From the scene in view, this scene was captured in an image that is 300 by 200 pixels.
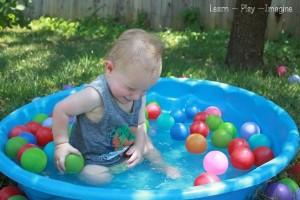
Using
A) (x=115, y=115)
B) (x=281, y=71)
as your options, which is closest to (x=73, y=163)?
(x=115, y=115)

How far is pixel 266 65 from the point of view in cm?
532

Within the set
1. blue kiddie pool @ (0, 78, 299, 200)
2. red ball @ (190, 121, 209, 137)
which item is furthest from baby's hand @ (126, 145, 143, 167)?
red ball @ (190, 121, 209, 137)

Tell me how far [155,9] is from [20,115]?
15.6 ft

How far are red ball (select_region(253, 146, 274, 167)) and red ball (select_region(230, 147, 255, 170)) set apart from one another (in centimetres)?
3

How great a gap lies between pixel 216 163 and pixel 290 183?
1.35 ft

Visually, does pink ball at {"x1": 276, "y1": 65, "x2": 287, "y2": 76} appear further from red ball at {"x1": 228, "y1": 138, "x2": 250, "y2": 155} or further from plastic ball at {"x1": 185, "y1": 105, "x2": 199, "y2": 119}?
red ball at {"x1": 228, "y1": 138, "x2": 250, "y2": 155}

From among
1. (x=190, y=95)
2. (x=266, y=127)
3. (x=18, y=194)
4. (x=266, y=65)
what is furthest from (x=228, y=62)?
(x=18, y=194)

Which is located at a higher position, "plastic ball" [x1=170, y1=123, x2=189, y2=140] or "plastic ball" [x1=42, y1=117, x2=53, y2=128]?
"plastic ball" [x1=42, y1=117, x2=53, y2=128]

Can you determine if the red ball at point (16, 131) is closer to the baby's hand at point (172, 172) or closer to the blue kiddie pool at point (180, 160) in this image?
the blue kiddie pool at point (180, 160)

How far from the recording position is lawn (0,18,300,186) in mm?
4043

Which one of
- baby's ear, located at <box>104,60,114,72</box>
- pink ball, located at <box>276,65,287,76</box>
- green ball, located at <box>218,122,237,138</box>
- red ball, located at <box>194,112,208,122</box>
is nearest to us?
baby's ear, located at <box>104,60,114,72</box>

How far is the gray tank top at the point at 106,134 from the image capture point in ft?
8.88

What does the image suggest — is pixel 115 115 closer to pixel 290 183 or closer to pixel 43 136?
pixel 43 136

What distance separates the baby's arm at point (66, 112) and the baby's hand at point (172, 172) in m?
0.57
